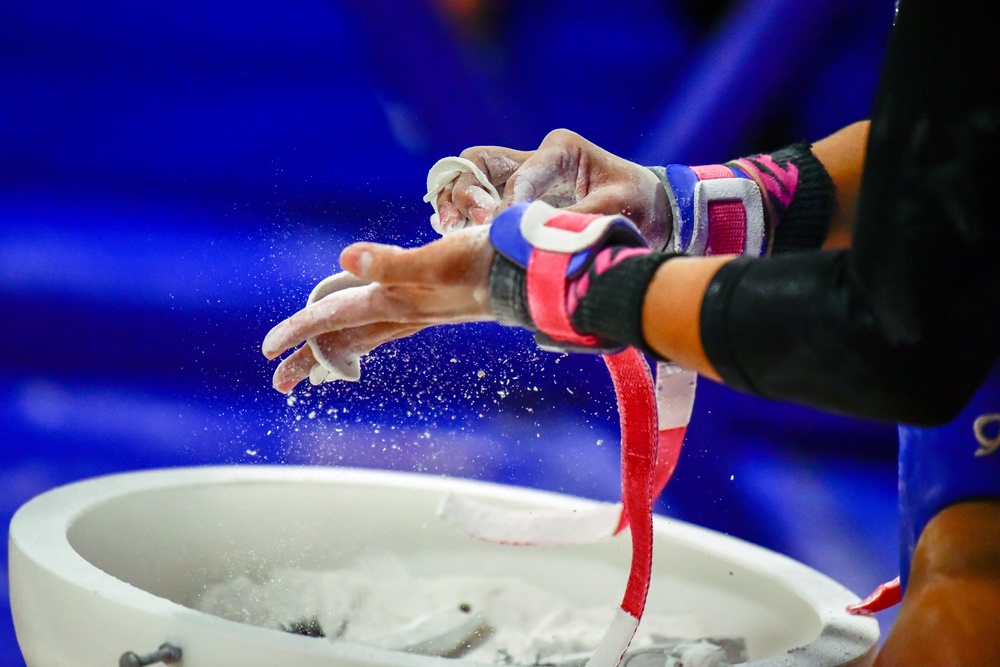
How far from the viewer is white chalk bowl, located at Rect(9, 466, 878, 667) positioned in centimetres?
81

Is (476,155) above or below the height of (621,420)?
above

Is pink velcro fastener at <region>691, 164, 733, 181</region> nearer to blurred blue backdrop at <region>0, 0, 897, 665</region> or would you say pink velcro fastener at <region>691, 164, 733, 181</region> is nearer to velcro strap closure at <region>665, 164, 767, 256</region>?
velcro strap closure at <region>665, 164, 767, 256</region>

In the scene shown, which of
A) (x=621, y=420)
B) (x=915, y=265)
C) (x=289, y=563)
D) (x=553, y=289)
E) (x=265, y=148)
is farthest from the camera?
(x=265, y=148)

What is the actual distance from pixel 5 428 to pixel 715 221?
1043mm

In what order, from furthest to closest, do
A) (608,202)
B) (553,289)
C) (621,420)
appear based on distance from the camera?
(608,202)
(621,420)
(553,289)

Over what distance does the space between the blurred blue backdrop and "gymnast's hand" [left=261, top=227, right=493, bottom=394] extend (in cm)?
55

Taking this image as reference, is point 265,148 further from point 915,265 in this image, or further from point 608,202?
point 915,265

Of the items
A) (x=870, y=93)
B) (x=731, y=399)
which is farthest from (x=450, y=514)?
(x=870, y=93)

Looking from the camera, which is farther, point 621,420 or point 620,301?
point 621,420

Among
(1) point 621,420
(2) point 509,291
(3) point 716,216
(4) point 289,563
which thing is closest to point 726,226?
(3) point 716,216

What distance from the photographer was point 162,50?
135 cm

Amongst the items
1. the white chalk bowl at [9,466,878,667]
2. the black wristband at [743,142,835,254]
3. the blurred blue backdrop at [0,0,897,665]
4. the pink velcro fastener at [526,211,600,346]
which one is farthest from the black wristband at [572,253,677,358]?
the blurred blue backdrop at [0,0,897,665]

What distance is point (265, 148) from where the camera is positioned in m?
1.41

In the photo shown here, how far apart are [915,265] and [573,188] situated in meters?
0.53
